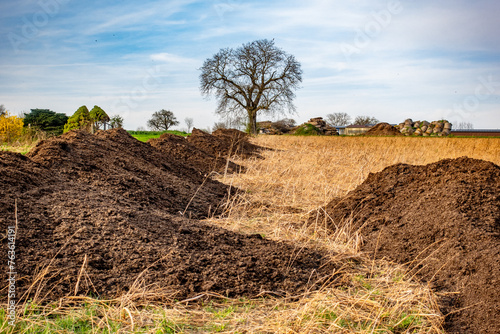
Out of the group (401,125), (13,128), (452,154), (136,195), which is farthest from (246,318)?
(401,125)

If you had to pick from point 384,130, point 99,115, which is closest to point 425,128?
point 384,130

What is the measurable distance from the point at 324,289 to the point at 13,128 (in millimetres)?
17748

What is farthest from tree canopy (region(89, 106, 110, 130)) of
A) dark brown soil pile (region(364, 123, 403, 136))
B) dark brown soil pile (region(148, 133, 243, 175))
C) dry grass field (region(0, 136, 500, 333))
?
dry grass field (region(0, 136, 500, 333))

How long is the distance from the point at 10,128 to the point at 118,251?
16483mm

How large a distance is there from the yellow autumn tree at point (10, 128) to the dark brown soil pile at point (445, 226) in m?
15.5

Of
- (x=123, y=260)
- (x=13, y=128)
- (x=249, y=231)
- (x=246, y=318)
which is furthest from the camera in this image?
(x=13, y=128)

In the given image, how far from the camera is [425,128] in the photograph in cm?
2806

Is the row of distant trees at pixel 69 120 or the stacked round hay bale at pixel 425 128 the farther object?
the stacked round hay bale at pixel 425 128

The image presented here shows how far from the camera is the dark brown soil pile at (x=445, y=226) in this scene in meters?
3.35

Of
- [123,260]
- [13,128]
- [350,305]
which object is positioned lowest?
[350,305]

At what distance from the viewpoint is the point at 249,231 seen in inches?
216

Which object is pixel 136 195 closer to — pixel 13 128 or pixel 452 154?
pixel 452 154

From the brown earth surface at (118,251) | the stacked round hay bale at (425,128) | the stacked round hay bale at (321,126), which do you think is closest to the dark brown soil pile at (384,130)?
the stacked round hay bale at (425,128)

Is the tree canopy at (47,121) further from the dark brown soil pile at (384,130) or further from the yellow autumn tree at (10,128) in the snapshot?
the dark brown soil pile at (384,130)
